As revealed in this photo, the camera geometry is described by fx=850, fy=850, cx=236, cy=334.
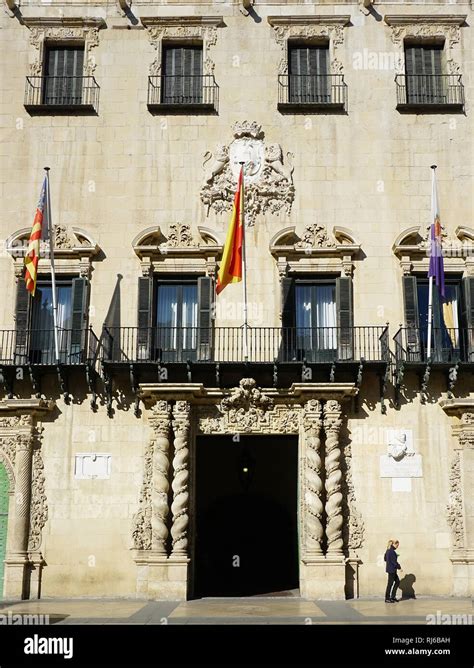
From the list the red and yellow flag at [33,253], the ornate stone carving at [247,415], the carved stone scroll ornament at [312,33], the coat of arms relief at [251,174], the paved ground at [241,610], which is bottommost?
the paved ground at [241,610]

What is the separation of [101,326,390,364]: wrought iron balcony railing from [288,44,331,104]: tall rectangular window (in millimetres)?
7111

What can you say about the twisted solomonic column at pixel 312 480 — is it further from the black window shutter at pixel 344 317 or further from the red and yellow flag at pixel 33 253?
the red and yellow flag at pixel 33 253

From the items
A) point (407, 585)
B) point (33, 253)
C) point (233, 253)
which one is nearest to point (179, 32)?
point (233, 253)

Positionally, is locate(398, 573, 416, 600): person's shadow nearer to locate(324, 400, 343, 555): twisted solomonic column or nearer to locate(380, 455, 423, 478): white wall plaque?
A: locate(324, 400, 343, 555): twisted solomonic column

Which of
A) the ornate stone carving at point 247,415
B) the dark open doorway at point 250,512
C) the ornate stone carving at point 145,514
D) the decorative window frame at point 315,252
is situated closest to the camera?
the ornate stone carving at point 145,514

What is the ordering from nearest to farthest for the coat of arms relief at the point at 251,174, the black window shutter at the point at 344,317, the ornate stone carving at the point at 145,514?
1. the ornate stone carving at the point at 145,514
2. the black window shutter at the point at 344,317
3. the coat of arms relief at the point at 251,174

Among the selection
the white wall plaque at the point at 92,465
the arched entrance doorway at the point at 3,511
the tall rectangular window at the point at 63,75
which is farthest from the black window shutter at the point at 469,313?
the arched entrance doorway at the point at 3,511

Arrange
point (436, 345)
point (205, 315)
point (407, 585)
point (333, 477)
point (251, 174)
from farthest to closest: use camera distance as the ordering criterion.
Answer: point (251, 174) → point (205, 315) → point (436, 345) → point (333, 477) → point (407, 585)

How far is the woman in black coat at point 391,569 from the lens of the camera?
2067cm

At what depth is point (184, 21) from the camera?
1014 inches

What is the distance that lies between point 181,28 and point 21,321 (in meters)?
10.1

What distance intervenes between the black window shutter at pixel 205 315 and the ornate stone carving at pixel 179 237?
3.71ft

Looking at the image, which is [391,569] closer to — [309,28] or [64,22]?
[309,28]

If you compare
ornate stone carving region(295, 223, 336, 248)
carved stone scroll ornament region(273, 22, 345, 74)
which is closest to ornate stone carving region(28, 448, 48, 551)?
ornate stone carving region(295, 223, 336, 248)
